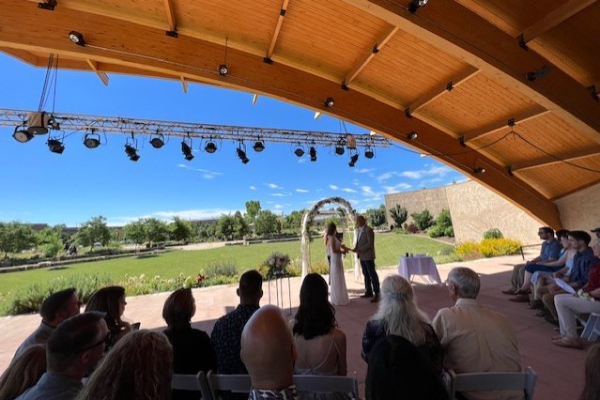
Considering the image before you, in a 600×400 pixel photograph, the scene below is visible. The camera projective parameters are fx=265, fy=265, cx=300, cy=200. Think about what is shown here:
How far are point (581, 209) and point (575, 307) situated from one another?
22.9ft

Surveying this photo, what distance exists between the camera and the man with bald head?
3.52 ft

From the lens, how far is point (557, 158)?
270 inches

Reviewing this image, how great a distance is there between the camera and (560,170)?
7539 mm

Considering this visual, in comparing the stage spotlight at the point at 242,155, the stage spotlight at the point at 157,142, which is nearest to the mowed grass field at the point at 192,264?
the stage spotlight at the point at 242,155

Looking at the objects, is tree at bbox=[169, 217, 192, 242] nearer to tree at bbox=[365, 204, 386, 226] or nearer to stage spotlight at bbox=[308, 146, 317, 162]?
tree at bbox=[365, 204, 386, 226]

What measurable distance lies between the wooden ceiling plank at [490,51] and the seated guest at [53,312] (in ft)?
13.1

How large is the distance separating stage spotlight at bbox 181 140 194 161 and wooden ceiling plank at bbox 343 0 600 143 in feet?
18.6

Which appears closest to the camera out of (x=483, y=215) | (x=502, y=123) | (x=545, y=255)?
(x=545, y=255)

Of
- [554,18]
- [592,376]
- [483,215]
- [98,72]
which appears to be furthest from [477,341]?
[483,215]

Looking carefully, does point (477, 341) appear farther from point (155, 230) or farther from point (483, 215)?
point (155, 230)

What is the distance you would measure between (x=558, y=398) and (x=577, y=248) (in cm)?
245

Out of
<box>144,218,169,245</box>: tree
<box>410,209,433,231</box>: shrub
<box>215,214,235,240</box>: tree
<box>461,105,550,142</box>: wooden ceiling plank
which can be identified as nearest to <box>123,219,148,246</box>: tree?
<box>144,218,169,245</box>: tree

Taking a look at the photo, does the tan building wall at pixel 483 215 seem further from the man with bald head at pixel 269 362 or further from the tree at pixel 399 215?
the tree at pixel 399 215

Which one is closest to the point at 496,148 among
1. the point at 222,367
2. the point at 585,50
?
the point at 585,50
